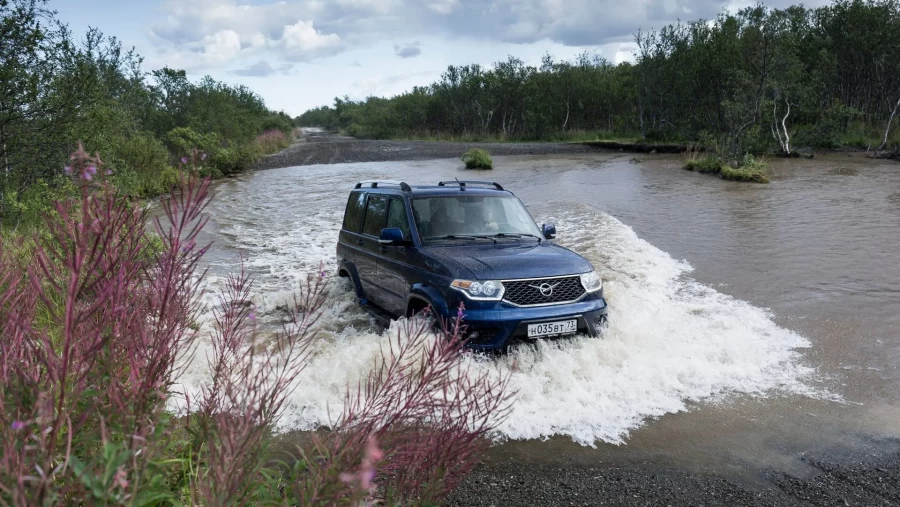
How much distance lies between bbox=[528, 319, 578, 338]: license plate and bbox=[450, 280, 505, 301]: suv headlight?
1.50ft

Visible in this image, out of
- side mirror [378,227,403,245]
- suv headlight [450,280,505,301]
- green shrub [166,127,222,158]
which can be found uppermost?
green shrub [166,127,222,158]

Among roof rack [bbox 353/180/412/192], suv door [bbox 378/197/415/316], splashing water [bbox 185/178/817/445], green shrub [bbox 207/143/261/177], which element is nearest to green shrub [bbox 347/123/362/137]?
green shrub [bbox 207/143/261/177]

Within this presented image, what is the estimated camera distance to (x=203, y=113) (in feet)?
135

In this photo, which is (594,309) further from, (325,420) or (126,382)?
(126,382)

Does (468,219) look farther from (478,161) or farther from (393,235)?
(478,161)

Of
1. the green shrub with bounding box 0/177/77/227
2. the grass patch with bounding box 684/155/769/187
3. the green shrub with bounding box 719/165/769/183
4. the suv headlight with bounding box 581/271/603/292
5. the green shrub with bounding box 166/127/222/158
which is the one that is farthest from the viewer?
the green shrub with bounding box 166/127/222/158

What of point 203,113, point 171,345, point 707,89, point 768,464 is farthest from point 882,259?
point 707,89

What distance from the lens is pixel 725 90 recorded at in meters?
50.6

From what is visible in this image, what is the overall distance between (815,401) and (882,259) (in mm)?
7906

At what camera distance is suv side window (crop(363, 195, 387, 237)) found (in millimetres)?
8852

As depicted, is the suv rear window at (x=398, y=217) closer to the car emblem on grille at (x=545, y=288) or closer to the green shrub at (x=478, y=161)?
the car emblem on grille at (x=545, y=288)

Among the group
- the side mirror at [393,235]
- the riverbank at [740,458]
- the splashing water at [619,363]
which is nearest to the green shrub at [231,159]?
the splashing water at [619,363]

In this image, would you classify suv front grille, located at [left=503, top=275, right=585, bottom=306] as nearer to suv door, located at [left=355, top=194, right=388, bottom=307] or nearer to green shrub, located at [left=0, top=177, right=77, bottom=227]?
suv door, located at [left=355, top=194, right=388, bottom=307]

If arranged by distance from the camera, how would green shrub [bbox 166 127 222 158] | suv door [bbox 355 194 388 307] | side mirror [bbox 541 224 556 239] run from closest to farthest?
side mirror [bbox 541 224 556 239], suv door [bbox 355 194 388 307], green shrub [bbox 166 127 222 158]
